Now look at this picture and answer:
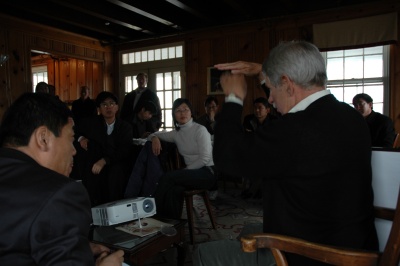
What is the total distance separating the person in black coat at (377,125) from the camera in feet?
11.8

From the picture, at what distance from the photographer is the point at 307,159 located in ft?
3.05

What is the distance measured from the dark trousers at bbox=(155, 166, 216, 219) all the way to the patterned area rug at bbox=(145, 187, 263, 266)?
31 centimetres

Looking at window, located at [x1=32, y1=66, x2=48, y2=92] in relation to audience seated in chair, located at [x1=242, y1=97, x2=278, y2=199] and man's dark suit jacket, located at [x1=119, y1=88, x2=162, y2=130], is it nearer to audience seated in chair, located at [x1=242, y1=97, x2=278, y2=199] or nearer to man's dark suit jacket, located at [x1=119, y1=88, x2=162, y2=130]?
man's dark suit jacket, located at [x1=119, y1=88, x2=162, y2=130]

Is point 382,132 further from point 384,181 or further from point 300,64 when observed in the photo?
point 300,64

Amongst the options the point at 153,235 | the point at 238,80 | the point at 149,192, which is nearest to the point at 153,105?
the point at 149,192

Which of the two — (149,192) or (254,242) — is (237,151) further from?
(149,192)

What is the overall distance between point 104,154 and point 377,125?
10.0ft

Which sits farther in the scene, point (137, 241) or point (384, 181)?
point (137, 241)

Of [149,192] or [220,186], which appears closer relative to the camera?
[149,192]

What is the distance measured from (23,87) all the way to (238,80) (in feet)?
16.7

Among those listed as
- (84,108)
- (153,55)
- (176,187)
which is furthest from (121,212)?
(153,55)

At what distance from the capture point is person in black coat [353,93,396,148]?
3592mm

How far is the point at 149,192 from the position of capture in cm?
282

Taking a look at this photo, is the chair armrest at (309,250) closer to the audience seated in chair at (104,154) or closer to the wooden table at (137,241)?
the wooden table at (137,241)
